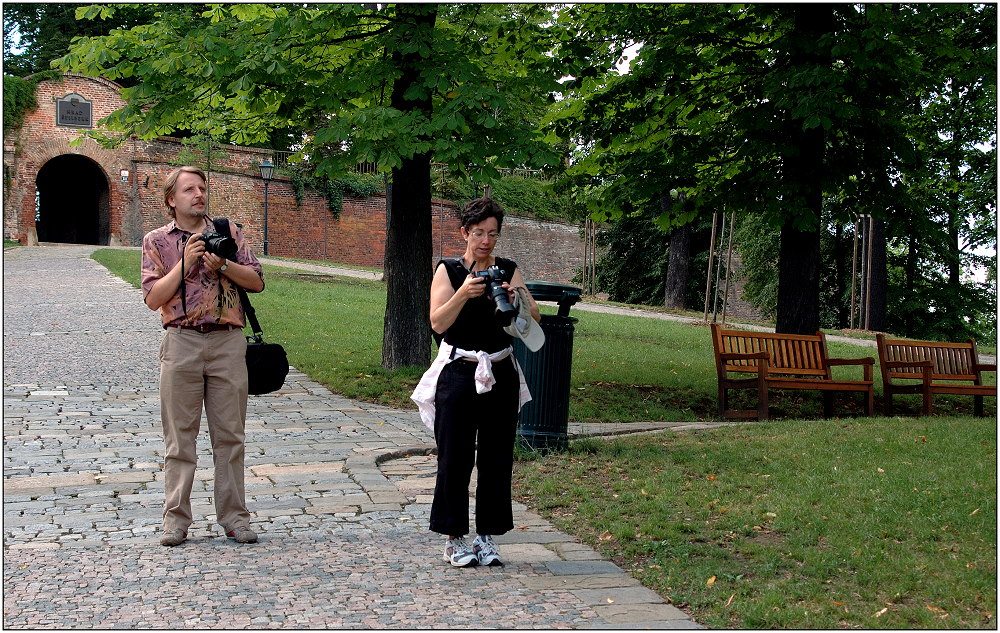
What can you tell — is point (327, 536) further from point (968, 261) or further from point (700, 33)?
point (968, 261)

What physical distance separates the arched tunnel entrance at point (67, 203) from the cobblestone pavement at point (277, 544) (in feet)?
126

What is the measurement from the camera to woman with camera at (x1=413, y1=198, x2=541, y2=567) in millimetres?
4895

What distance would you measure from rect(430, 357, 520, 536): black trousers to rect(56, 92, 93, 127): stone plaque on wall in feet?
124

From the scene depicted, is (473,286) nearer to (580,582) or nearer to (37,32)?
(580,582)

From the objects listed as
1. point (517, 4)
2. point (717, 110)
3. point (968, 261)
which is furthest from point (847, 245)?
point (517, 4)

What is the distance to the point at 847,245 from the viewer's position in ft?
101

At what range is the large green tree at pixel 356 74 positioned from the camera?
9266 mm

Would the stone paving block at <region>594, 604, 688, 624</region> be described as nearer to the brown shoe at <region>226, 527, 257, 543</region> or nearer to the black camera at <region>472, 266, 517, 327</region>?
the black camera at <region>472, 266, 517, 327</region>

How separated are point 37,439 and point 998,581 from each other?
6.83 m

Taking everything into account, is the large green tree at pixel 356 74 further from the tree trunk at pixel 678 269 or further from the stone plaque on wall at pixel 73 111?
the stone plaque on wall at pixel 73 111

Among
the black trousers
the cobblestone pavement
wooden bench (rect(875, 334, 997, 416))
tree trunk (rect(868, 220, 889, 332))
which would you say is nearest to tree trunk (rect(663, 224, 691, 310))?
tree trunk (rect(868, 220, 889, 332))

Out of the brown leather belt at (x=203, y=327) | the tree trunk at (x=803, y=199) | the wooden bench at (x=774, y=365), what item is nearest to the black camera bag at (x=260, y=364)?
the brown leather belt at (x=203, y=327)

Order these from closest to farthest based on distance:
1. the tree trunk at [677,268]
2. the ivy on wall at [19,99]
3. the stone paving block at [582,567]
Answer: the stone paving block at [582,567] < the tree trunk at [677,268] < the ivy on wall at [19,99]

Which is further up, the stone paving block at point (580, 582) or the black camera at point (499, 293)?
the black camera at point (499, 293)
